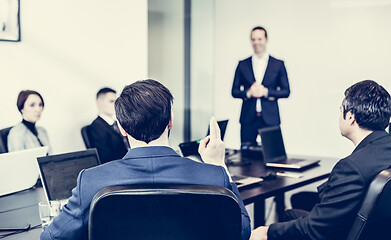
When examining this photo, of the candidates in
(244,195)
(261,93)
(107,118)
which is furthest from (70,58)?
(244,195)

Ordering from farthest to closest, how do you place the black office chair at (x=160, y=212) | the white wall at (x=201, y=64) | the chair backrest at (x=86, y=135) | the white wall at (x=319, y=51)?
the white wall at (x=201, y=64) < the white wall at (x=319, y=51) < the chair backrest at (x=86, y=135) < the black office chair at (x=160, y=212)

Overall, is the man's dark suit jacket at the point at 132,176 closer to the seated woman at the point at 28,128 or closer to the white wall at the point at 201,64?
the seated woman at the point at 28,128

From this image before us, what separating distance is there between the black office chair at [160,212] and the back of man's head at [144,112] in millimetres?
269

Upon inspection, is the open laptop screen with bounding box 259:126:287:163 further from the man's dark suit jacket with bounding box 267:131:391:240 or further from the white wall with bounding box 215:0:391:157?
the white wall with bounding box 215:0:391:157

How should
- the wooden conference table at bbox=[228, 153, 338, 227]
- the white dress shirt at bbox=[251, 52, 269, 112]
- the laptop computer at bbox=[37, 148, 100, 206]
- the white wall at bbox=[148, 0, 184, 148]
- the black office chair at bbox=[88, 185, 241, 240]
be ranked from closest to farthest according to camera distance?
the black office chair at bbox=[88, 185, 241, 240] → the laptop computer at bbox=[37, 148, 100, 206] → the wooden conference table at bbox=[228, 153, 338, 227] → the white dress shirt at bbox=[251, 52, 269, 112] → the white wall at bbox=[148, 0, 184, 148]

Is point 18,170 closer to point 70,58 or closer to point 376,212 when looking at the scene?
point 376,212

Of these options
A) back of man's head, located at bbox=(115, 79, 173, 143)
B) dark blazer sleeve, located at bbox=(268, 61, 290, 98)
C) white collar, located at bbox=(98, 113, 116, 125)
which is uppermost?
dark blazer sleeve, located at bbox=(268, 61, 290, 98)

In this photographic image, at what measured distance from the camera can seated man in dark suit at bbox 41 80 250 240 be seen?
1.26 metres

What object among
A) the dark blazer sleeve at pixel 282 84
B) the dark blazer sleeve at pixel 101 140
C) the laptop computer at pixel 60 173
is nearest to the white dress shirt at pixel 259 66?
the dark blazer sleeve at pixel 282 84

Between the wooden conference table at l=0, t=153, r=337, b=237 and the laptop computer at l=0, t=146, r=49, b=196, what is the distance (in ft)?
0.39

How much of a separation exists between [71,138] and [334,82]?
3.18 metres

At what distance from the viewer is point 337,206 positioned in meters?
1.68

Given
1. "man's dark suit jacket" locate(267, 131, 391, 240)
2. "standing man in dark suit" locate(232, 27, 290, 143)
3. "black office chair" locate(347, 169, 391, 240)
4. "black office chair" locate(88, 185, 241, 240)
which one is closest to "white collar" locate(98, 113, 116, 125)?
"standing man in dark suit" locate(232, 27, 290, 143)

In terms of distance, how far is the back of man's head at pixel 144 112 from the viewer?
1.37 metres
